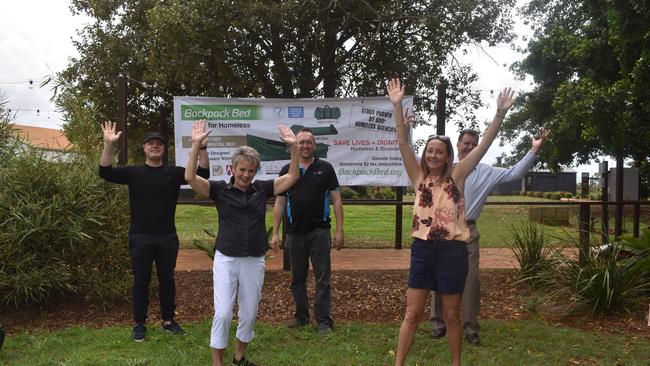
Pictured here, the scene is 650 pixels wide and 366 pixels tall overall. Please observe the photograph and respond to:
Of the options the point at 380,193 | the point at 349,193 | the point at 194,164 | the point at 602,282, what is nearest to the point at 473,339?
the point at 602,282

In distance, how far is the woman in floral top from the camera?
3936 millimetres

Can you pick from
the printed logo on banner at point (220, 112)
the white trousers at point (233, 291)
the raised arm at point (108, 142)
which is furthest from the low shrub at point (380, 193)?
the white trousers at point (233, 291)

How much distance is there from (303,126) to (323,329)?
120 inches

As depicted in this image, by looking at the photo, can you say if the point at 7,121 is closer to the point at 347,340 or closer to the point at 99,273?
the point at 99,273

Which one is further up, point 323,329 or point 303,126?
point 303,126

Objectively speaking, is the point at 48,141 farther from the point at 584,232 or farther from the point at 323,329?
the point at 584,232

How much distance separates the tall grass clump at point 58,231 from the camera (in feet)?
18.3

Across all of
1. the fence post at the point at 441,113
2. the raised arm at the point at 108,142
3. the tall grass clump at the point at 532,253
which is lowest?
the tall grass clump at the point at 532,253

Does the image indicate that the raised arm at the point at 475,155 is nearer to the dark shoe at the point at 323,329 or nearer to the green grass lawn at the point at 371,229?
the dark shoe at the point at 323,329

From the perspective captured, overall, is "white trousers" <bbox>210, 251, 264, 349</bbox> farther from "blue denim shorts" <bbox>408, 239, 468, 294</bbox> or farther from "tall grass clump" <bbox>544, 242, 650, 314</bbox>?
"tall grass clump" <bbox>544, 242, 650, 314</bbox>

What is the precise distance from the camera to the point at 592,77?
14625 mm

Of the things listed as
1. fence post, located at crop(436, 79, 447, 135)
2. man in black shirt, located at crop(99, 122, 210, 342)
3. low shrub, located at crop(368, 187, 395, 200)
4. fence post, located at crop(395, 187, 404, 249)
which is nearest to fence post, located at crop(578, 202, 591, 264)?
fence post, located at crop(436, 79, 447, 135)

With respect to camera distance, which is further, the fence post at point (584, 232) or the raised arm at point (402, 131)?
the fence post at point (584, 232)

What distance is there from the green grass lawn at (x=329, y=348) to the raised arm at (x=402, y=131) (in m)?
1.54
